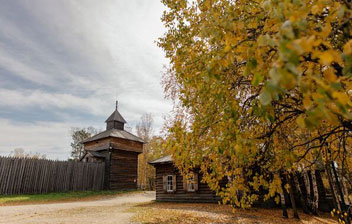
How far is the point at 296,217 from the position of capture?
10.4 meters

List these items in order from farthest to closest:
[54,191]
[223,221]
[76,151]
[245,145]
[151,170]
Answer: [76,151]
[151,170]
[54,191]
[223,221]
[245,145]

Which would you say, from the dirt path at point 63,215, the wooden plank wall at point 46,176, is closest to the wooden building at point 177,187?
the dirt path at point 63,215

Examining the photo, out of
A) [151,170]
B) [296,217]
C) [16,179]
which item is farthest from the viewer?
[151,170]

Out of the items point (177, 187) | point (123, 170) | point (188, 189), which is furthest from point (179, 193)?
point (123, 170)

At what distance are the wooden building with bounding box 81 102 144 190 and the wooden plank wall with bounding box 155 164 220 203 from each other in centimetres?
768

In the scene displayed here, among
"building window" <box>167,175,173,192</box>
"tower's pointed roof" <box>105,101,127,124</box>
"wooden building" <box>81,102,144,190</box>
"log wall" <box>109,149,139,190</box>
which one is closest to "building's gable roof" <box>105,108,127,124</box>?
"tower's pointed roof" <box>105,101,127,124</box>

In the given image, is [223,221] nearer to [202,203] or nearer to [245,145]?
[202,203]

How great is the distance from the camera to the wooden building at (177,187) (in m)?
15.1

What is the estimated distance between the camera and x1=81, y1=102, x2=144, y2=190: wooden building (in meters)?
23.2

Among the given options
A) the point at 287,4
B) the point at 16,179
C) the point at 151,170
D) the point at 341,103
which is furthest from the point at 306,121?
the point at 151,170

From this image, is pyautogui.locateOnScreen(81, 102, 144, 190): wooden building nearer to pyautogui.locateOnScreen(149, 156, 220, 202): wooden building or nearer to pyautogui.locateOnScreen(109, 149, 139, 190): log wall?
pyautogui.locateOnScreen(109, 149, 139, 190): log wall

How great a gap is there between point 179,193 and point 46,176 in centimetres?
1192

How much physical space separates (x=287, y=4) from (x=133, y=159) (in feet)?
85.7

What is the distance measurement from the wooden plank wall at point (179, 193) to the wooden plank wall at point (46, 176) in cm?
823
